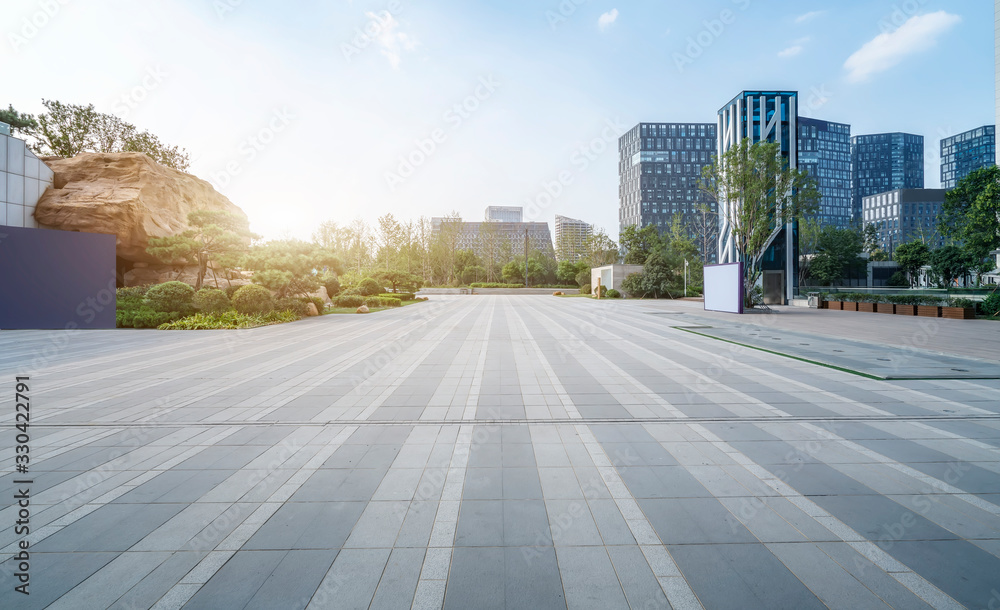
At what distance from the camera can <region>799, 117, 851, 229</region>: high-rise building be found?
114250 mm

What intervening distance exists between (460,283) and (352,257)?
50.4 ft

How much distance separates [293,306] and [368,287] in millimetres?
11275

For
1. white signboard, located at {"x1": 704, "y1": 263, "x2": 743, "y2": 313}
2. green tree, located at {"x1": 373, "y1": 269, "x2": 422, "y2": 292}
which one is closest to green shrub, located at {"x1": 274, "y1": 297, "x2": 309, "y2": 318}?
green tree, located at {"x1": 373, "y1": 269, "x2": 422, "y2": 292}

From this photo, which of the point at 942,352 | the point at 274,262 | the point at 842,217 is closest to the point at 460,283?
the point at 274,262

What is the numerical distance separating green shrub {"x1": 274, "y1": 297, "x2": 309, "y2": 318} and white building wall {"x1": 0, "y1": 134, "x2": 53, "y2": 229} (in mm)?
10250

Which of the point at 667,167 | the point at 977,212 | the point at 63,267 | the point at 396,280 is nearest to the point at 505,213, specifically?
the point at 667,167

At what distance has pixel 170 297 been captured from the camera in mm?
14680

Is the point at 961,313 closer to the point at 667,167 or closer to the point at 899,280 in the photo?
the point at 899,280

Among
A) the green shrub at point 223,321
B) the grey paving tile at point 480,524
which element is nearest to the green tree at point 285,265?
the green shrub at point 223,321

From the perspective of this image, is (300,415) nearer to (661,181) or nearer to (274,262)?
(274,262)

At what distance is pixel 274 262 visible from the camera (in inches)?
679

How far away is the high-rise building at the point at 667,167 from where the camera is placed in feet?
325

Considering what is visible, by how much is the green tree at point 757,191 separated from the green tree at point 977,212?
708 centimetres

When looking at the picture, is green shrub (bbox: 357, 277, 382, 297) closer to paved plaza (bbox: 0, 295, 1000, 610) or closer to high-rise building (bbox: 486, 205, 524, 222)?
paved plaza (bbox: 0, 295, 1000, 610)
